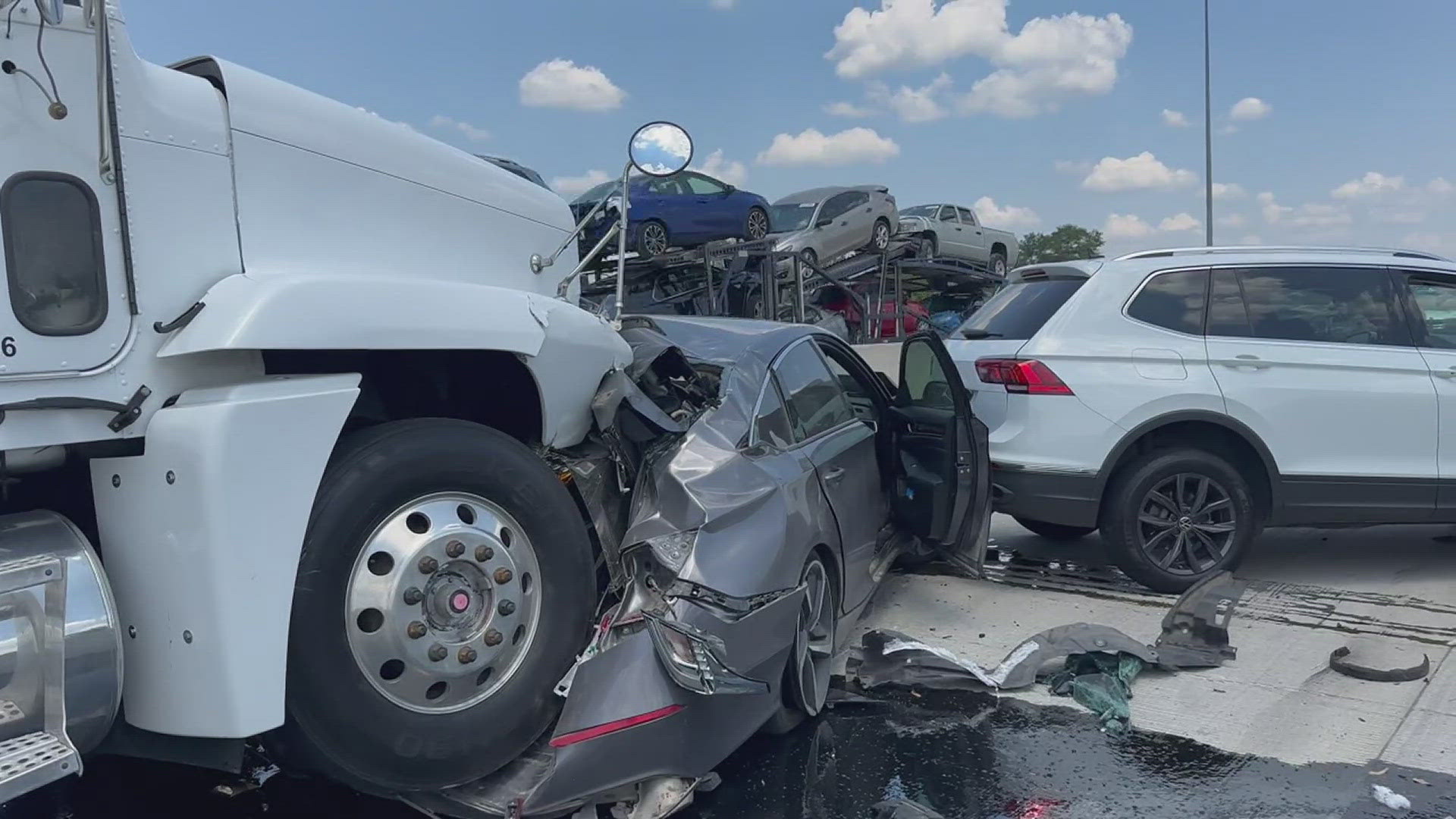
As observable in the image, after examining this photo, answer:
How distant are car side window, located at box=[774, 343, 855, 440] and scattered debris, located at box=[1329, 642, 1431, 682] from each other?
2.34 metres

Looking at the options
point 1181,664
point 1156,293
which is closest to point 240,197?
point 1181,664

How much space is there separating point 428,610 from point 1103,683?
279 cm

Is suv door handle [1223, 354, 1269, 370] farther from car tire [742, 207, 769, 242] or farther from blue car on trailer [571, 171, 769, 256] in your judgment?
car tire [742, 207, 769, 242]

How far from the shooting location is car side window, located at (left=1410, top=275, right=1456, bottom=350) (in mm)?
5789

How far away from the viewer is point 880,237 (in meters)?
20.1

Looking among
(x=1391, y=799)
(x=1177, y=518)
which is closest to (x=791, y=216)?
(x=1177, y=518)

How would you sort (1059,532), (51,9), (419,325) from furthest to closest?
1. (1059,532)
2. (419,325)
3. (51,9)

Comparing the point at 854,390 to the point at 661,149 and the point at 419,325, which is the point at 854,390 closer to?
the point at 661,149

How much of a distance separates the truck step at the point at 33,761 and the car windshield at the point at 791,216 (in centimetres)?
1615

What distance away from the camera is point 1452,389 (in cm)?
568

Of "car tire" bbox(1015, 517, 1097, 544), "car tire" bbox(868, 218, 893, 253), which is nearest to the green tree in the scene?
"car tire" bbox(868, 218, 893, 253)

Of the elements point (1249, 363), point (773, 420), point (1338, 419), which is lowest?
point (1338, 419)

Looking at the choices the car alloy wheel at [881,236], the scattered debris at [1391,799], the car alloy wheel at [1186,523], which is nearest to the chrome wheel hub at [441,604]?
the scattered debris at [1391,799]

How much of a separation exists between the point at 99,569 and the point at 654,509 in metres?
1.57
